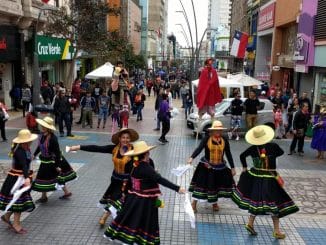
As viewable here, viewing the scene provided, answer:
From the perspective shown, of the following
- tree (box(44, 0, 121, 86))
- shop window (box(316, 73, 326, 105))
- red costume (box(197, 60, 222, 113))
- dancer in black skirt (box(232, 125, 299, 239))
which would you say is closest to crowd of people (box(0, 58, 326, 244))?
dancer in black skirt (box(232, 125, 299, 239))

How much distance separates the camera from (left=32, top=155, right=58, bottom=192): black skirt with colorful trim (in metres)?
7.88

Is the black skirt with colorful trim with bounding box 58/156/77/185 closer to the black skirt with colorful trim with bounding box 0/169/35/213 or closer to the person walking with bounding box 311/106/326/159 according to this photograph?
the black skirt with colorful trim with bounding box 0/169/35/213

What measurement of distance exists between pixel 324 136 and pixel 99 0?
15.7m

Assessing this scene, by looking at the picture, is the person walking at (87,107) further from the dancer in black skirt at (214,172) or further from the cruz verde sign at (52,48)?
the dancer in black skirt at (214,172)

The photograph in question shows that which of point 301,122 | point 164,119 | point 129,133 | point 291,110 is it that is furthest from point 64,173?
point 291,110

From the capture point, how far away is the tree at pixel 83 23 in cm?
2275

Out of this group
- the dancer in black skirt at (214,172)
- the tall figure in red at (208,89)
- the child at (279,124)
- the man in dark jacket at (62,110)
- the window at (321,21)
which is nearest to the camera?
the dancer in black skirt at (214,172)

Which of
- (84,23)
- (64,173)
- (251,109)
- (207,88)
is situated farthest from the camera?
(84,23)

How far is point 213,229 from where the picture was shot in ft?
24.0

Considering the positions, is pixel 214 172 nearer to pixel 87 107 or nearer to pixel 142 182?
pixel 142 182

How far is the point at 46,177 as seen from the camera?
7914mm

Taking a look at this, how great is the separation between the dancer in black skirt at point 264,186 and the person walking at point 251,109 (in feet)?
30.1

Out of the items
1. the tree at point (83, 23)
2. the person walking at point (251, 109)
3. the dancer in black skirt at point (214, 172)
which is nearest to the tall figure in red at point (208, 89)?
the dancer in black skirt at point (214, 172)

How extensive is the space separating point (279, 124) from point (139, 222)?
11.9 metres
